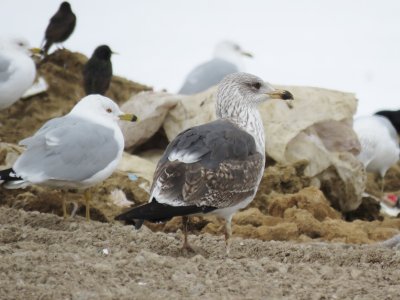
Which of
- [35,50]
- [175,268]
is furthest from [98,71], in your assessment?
[175,268]

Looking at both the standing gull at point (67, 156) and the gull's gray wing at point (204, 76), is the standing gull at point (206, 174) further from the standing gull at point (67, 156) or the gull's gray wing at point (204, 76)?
the gull's gray wing at point (204, 76)

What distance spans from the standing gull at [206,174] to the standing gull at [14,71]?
5601 millimetres

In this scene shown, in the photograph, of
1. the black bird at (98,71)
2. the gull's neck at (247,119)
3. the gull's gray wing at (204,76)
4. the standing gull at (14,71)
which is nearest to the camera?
the gull's neck at (247,119)

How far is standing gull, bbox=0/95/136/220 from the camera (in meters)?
7.93

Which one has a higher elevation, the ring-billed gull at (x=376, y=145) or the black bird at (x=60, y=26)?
the black bird at (x=60, y=26)

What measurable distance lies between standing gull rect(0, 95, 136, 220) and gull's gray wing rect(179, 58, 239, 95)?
6827 mm

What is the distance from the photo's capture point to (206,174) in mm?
6523

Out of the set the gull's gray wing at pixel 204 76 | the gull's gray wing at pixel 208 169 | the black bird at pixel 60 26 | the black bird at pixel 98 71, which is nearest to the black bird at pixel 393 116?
the gull's gray wing at pixel 204 76

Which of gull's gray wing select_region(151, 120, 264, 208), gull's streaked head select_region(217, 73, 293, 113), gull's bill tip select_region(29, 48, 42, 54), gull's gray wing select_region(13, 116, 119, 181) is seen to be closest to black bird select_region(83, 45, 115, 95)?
gull's bill tip select_region(29, 48, 42, 54)

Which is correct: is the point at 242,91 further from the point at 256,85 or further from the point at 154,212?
the point at 154,212

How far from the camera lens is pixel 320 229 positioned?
869 cm

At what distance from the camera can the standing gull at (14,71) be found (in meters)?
12.2

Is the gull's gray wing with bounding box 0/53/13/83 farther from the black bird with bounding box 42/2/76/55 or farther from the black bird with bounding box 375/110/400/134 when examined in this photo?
the black bird with bounding box 375/110/400/134

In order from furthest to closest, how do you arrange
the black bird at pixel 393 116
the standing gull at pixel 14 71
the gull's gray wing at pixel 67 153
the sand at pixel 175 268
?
the black bird at pixel 393 116
the standing gull at pixel 14 71
the gull's gray wing at pixel 67 153
the sand at pixel 175 268
